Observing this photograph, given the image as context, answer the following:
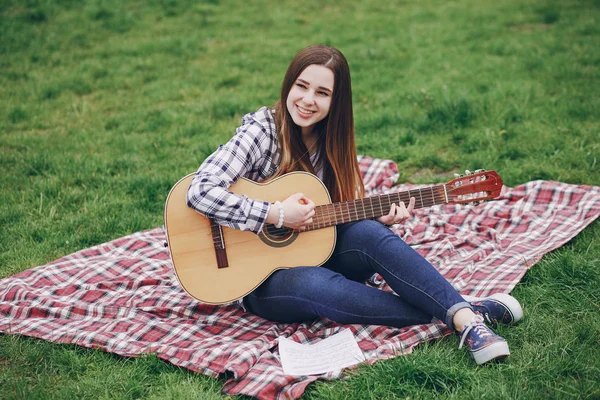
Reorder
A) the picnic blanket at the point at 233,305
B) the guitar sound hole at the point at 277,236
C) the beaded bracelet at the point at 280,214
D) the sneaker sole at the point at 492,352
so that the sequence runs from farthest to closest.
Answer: the guitar sound hole at the point at 277,236 → the beaded bracelet at the point at 280,214 → the picnic blanket at the point at 233,305 → the sneaker sole at the point at 492,352

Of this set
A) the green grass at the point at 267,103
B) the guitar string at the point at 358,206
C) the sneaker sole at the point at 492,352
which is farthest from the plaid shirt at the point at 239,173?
the sneaker sole at the point at 492,352

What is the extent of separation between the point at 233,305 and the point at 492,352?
5.13ft

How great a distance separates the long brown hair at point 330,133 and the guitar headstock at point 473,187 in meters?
0.59

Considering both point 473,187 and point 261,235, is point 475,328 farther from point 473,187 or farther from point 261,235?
point 261,235

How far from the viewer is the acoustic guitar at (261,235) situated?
10.8 ft

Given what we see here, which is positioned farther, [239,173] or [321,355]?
[239,173]

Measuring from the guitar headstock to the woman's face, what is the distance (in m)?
0.87

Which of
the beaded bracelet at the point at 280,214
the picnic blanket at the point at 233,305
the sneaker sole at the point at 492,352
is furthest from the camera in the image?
the beaded bracelet at the point at 280,214

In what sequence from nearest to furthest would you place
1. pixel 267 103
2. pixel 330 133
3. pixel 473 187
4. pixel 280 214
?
pixel 280 214
pixel 473 187
pixel 330 133
pixel 267 103

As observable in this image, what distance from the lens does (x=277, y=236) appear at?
3.40m

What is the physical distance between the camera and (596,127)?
580 cm

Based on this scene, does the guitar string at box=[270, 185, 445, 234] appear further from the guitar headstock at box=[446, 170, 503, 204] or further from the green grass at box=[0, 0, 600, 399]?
the green grass at box=[0, 0, 600, 399]

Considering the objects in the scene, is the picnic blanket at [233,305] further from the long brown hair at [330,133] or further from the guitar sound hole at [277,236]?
the long brown hair at [330,133]

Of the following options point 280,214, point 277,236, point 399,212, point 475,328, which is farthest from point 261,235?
point 475,328
